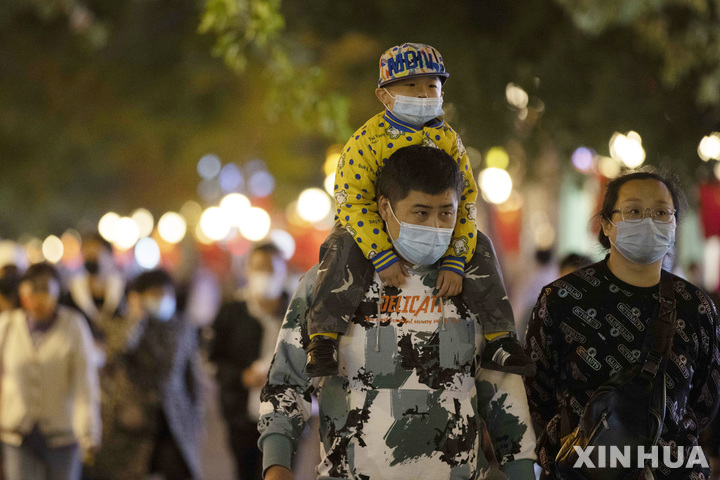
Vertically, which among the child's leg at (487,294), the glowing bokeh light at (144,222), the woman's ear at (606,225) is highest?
the glowing bokeh light at (144,222)

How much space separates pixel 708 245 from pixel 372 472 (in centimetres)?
2201

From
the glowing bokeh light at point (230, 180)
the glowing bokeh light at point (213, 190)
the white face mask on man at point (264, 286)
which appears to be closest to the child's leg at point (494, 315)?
the white face mask on man at point (264, 286)

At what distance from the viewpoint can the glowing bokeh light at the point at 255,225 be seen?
32.2 metres

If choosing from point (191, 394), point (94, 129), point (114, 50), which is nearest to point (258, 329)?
point (191, 394)

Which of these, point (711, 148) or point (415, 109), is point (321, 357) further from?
point (711, 148)

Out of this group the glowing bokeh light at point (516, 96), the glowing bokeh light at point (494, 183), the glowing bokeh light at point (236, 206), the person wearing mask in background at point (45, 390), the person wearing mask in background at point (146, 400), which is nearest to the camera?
the person wearing mask in background at point (45, 390)

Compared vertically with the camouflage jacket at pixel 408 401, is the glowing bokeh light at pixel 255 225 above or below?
above

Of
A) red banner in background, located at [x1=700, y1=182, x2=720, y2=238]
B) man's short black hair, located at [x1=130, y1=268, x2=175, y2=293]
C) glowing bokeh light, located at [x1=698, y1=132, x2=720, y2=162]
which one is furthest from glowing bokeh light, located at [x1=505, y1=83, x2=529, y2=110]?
red banner in background, located at [x1=700, y1=182, x2=720, y2=238]

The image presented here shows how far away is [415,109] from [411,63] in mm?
210

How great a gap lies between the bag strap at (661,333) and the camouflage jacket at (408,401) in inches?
23.7

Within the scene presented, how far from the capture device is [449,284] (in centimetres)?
357

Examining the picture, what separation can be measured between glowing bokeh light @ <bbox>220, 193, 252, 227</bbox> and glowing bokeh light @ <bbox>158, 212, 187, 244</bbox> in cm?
827

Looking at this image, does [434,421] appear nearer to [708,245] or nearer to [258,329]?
[258,329]

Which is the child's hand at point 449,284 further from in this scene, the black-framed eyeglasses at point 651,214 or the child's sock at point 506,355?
the black-framed eyeglasses at point 651,214
